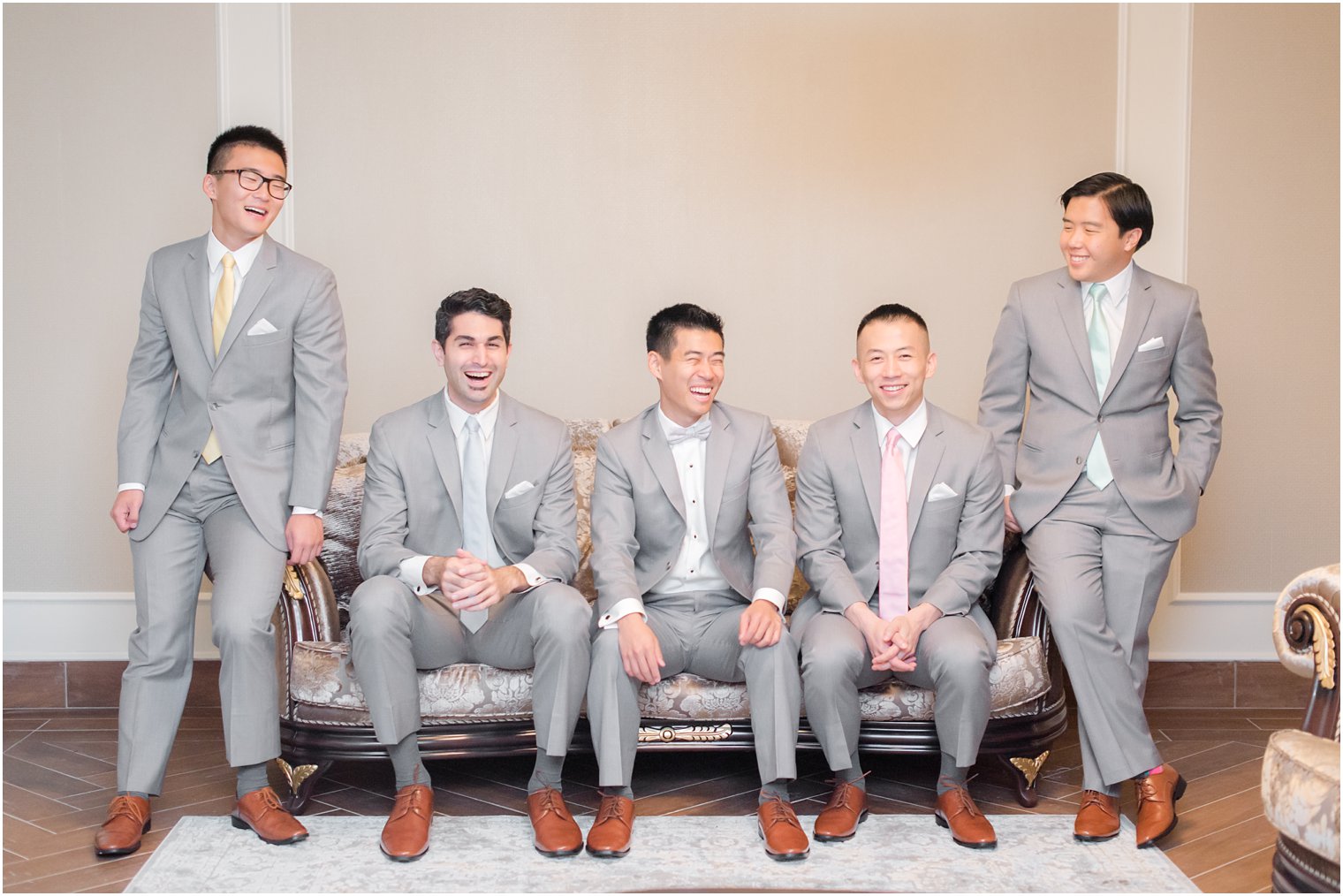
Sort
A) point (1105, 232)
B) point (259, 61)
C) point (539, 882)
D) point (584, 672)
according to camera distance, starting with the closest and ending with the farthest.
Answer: point (539, 882), point (584, 672), point (1105, 232), point (259, 61)

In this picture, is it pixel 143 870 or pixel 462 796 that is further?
pixel 462 796

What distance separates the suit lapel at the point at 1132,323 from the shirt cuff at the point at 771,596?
3.52 feet

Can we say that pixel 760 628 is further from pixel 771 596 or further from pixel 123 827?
pixel 123 827

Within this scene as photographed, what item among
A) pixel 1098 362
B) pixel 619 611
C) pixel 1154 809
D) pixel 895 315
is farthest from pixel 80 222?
pixel 1154 809

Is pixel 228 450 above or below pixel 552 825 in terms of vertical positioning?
above

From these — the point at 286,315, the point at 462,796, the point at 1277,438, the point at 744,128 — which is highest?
the point at 744,128

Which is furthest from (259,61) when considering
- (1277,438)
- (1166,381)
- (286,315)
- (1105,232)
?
(1277,438)

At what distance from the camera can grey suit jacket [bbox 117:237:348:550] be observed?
3.14m

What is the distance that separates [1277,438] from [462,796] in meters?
3.21

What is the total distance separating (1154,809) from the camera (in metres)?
2.96

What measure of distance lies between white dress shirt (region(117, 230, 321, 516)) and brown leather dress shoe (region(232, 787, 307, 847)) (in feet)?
2.44

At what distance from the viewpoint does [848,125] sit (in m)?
4.34

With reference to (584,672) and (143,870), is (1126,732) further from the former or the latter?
(143,870)

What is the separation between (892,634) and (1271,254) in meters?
2.39
